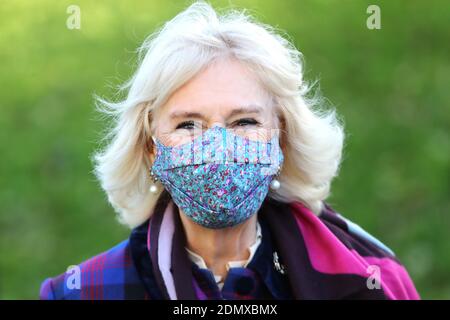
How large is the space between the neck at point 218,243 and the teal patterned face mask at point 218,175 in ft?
0.40

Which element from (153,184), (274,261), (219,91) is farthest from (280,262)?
(219,91)

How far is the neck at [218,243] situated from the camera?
122 inches

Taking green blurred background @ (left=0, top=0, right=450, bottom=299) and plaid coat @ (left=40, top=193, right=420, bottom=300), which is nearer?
plaid coat @ (left=40, top=193, right=420, bottom=300)

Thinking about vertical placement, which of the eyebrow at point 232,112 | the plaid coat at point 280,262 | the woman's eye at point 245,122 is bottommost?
the plaid coat at point 280,262

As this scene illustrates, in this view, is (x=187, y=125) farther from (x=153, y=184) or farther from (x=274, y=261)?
(x=274, y=261)

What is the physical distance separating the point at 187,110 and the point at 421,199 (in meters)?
3.38

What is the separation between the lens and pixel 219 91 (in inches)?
116

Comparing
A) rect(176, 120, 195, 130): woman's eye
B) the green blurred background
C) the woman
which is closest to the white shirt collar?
the woman

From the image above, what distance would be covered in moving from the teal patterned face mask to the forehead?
0.10m

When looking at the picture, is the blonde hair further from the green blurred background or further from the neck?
the green blurred background

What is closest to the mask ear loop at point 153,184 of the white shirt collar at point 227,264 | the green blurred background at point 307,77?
the white shirt collar at point 227,264

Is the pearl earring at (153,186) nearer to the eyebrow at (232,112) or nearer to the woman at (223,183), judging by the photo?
the woman at (223,183)

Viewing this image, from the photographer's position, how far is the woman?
293cm

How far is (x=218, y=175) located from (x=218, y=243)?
1.16 feet
